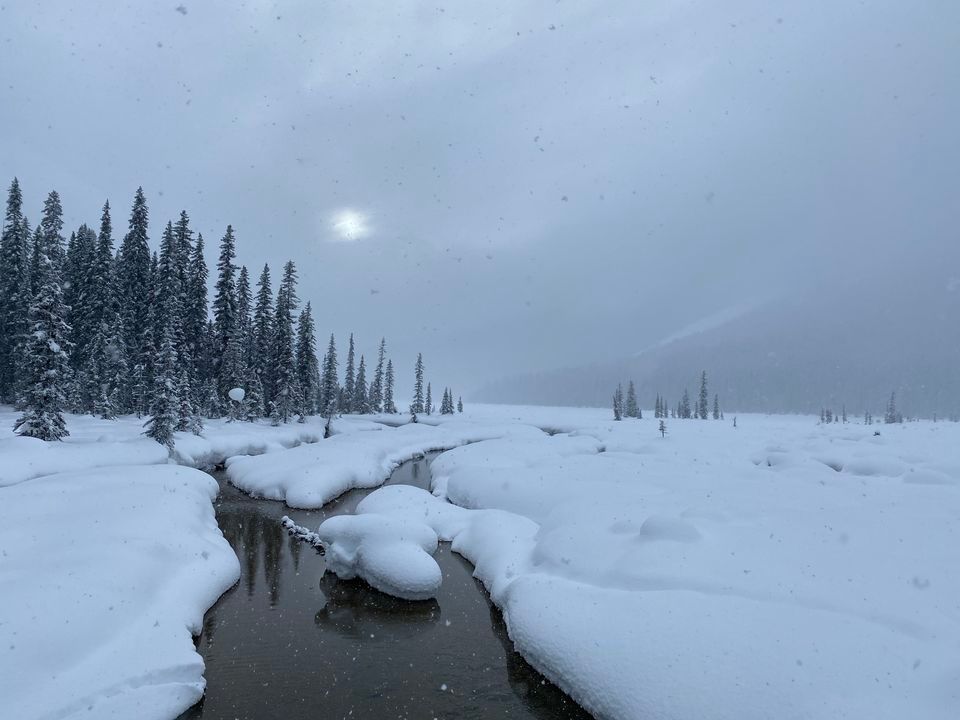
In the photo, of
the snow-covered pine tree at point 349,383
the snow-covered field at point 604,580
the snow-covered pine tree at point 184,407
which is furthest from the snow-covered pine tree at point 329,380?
the snow-covered field at point 604,580

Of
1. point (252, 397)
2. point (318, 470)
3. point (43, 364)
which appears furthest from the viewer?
point (252, 397)

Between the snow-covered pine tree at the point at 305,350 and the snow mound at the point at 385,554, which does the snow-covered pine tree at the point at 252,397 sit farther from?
the snow mound at the point at 385,554

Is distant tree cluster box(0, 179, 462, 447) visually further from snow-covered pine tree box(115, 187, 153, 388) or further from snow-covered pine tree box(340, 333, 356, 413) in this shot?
snow-covered pine tree box(340, 333, 356, 413)

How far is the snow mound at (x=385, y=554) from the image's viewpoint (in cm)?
1263

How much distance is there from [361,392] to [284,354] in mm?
32822

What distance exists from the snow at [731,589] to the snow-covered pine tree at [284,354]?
34490 millimetres

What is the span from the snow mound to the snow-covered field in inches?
2.5

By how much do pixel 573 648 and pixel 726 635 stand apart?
2.82 metres

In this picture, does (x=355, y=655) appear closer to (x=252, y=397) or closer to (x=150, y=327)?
(x=150, y=327)

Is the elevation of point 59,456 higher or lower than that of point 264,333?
lower

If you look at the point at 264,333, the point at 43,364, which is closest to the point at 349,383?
the point at 264,333

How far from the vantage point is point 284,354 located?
50344 millimetres

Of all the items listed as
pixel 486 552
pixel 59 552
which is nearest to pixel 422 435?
pixel 486 552

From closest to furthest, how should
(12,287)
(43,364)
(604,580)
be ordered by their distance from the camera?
(604,580) < (43,364) < (12,287)
